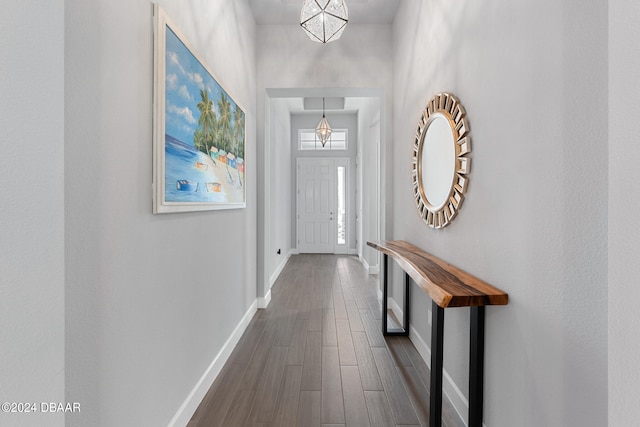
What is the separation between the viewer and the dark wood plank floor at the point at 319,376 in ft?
5.81

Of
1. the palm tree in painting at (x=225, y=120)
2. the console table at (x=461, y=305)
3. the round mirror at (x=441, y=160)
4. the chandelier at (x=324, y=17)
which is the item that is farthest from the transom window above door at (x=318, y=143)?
the console table at (x=461, y=305)

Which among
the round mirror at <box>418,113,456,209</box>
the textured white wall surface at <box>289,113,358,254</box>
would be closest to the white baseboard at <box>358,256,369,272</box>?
the textured white wall surface at <box>289,113,358,254</box>

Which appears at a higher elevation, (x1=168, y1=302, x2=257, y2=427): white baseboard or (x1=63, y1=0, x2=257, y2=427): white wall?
(x1=63, y1=0, x2=257, y2=427): white wall

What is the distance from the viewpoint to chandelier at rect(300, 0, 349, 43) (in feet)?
7.97

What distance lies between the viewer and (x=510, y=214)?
1326 millimetres

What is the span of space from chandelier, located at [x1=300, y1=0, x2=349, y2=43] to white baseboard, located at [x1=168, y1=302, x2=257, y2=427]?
256 cm

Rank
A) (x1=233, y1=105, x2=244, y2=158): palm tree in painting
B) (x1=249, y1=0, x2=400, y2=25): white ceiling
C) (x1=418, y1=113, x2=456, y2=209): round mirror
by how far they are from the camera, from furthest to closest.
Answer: (x1=249, y1=0, x2=400, y2=25): white ceiling
(x1=233, y1=105, x2=244, y2=158): palm tree in painting
(x1=418, y1=113, x2=456, y2=209): round mirror

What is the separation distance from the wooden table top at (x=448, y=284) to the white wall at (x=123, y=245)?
4.09 feet

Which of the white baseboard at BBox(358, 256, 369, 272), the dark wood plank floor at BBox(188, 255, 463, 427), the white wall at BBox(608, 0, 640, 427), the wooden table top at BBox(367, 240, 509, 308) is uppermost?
the white wall at BBox(608, 0, 640, 427)

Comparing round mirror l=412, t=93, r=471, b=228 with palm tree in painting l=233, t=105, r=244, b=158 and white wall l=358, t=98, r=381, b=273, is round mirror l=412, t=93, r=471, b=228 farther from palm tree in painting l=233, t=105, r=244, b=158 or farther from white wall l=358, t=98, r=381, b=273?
white wall l=358, t=98, r=381, b=273

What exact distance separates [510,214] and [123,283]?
1.56 metres

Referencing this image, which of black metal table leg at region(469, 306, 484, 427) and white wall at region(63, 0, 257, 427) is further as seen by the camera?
black metal table leg at region(469, 306, 484, 427)

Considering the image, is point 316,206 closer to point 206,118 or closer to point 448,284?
point 206,118

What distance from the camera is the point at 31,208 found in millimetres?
669
